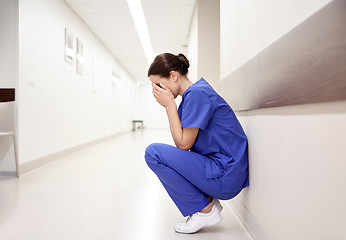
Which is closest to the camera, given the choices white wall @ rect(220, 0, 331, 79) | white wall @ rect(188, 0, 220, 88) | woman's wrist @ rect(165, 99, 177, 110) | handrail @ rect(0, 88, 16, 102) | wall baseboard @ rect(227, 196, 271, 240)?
white wall @ rect(220, 0, 331, 79)

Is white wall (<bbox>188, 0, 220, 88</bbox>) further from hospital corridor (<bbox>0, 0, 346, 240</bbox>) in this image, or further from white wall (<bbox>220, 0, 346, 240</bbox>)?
white wall (<bbox>220, 0, 346, 240</bbox>)

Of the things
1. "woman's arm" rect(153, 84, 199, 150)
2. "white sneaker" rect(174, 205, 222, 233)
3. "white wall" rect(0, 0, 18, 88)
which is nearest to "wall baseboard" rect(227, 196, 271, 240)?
"white sneaker" rect(174, 205, 222, 233)

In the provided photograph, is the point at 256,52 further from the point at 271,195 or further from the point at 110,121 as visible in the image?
the point at 110,121

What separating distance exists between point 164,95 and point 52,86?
324 centimetres

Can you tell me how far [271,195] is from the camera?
1270 millimetres

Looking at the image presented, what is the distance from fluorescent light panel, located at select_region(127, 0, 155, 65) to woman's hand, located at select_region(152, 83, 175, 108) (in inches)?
154

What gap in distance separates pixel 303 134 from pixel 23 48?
3.49m

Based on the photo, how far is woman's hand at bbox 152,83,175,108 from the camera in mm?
1643

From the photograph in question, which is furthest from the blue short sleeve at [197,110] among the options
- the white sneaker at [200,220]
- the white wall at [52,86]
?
the white wall at [52,86]

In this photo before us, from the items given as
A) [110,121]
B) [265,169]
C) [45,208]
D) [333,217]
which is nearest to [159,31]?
[110,121]

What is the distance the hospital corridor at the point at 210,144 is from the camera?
32.5 inches

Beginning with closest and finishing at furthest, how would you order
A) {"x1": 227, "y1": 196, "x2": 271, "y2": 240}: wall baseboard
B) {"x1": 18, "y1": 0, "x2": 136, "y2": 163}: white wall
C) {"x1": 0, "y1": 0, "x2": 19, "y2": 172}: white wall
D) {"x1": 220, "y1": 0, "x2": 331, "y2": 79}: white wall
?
{"x1": 220, "y1": 0, "x2": 331, "y2": 79}: white wall < {"x1": 227, "y1": 196, "x2": 271, "y2": 240}: wall baseboard < {"x1": 0, "y1": 0, "x2": 19, "y2": 172}: white wall < {"x1": 18, "y1": 0, "x2": 136, "y2": 163}: white wall

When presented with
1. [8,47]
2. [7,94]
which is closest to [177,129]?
[7,94]

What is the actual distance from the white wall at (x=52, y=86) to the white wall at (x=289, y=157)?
2.82m
